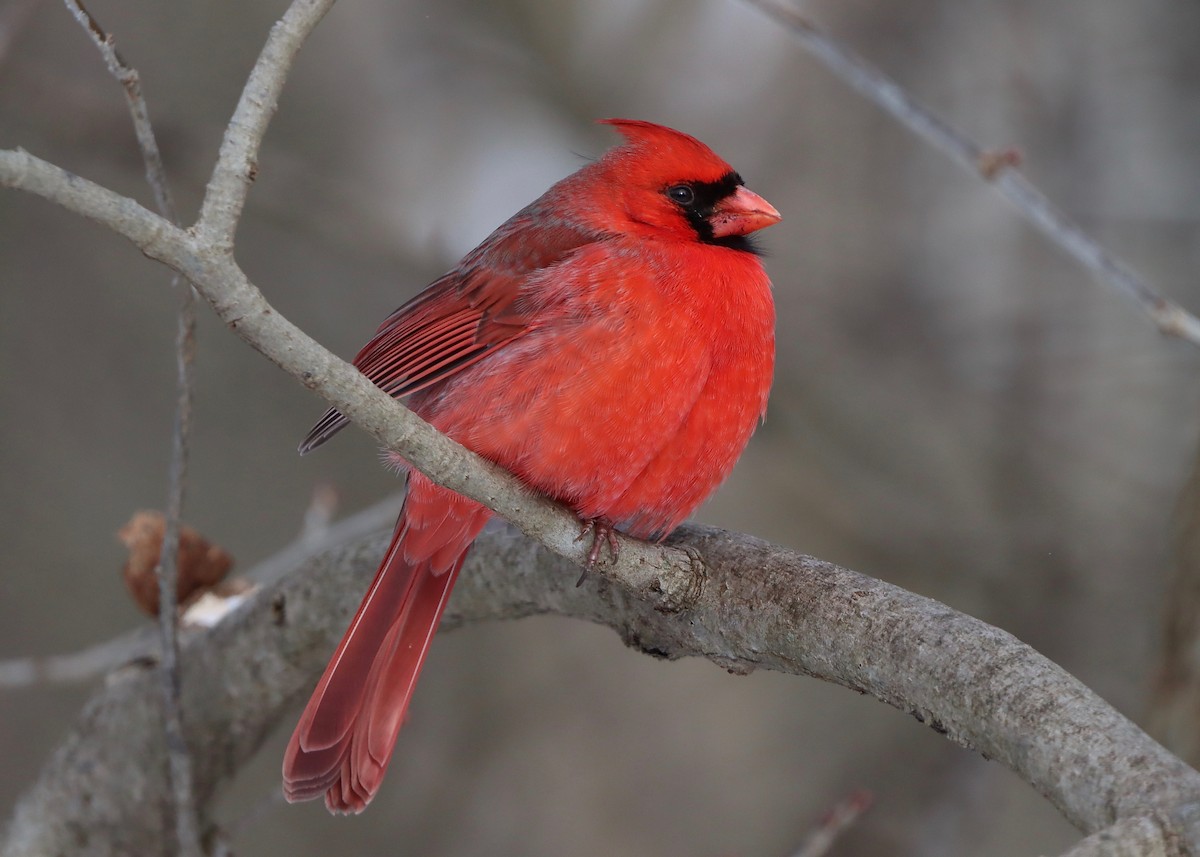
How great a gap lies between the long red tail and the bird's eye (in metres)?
0.68

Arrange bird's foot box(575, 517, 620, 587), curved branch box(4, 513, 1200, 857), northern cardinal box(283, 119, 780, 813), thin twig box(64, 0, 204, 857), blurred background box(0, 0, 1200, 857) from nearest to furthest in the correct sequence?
curved branch box(4, 513, 1200, 857)
thin twig box(64, 0, 204, 857)
bird's foot box(575, 517, 620, 587)
northern cardinal box(283, 119, 780, 813)
blurred background box(0, 0, 1200, 857)

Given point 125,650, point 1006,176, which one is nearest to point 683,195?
point 1006,176

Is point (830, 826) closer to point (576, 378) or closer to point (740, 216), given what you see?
point (576, 378)

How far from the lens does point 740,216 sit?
2363 mm

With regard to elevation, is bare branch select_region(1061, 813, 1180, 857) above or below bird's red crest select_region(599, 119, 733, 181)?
below

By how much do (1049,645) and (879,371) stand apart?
0.95 m

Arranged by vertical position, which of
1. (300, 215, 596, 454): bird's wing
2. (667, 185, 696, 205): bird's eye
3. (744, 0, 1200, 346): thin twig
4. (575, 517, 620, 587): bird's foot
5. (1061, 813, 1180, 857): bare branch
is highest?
(744, 0, 1200, 346): thin twig

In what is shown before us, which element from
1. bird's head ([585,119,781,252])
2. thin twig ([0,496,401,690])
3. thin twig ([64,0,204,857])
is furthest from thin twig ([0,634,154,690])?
bird's head ([585,119,781,252])

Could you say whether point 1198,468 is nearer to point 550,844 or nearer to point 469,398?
point 469,398

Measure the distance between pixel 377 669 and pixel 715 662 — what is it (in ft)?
2.13

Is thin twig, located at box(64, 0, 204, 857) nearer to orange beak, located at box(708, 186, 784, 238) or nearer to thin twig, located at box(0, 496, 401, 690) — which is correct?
thin twig, located at box(0, 496, 401, 690)

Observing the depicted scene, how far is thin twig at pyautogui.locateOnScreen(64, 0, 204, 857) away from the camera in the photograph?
1.76m

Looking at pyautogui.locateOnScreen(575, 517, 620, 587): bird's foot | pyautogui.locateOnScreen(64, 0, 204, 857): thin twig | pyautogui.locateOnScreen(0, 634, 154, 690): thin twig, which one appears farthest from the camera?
pyautogui.locateOnScreen(0, 634, 154, 690): thin twig

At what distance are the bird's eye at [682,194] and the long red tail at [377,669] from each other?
0.68 meters
